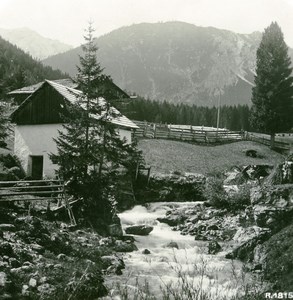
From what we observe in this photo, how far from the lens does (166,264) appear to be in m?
13.2

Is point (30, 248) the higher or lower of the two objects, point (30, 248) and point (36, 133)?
the lower

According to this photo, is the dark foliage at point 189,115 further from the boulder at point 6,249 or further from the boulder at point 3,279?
the boulder at point 3,279

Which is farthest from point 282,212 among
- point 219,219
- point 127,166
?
point 127,166

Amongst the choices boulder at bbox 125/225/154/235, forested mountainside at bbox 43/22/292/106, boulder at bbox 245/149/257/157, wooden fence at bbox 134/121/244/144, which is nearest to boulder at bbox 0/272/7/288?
boulder at bbox 125/225/154/235

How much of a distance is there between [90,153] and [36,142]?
1184 centimetres

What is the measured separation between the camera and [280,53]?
4597cm

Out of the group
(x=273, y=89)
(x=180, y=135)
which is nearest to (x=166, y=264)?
(x=180, y=135)

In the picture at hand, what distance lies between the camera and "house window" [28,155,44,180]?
1123 inches

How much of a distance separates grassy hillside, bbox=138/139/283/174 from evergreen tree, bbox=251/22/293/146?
3054mm

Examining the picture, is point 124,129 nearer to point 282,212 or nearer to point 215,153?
point 215,153

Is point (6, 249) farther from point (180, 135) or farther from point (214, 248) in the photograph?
point (180, 135)

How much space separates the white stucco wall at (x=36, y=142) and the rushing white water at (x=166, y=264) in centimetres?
727

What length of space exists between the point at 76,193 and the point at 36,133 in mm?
12477

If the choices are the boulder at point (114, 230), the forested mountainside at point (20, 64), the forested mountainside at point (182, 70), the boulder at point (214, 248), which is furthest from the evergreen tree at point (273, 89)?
the forested mountainside at point (182, 70)
